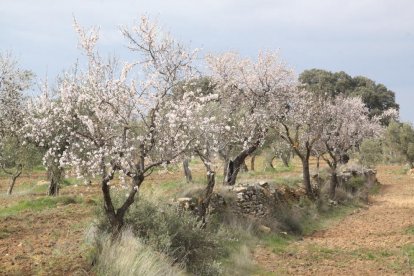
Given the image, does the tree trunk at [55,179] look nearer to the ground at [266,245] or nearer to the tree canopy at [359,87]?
the ground at [266,245]

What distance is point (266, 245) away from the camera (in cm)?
1786

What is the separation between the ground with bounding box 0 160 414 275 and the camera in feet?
32.4

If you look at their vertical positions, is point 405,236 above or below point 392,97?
below

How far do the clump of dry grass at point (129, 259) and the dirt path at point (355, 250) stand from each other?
500 centimetres

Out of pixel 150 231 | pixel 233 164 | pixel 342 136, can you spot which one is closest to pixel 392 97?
pixel 342 136

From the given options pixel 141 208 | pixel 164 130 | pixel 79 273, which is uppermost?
pixel 164 130

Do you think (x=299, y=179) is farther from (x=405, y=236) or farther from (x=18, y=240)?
(x=18, y=240)

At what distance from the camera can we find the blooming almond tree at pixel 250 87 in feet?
82.1

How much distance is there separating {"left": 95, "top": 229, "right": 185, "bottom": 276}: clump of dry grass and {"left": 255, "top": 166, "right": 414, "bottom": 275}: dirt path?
5.00 meters

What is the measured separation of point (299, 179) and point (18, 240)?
2137cm

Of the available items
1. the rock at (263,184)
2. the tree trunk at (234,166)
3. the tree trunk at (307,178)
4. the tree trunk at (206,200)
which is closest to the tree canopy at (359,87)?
the tree trunk at (307,178)

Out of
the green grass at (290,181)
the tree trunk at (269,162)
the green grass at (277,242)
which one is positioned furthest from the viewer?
the tree trunk at (269,162)

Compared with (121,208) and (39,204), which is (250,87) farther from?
(121,208)

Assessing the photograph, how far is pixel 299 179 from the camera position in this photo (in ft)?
100
